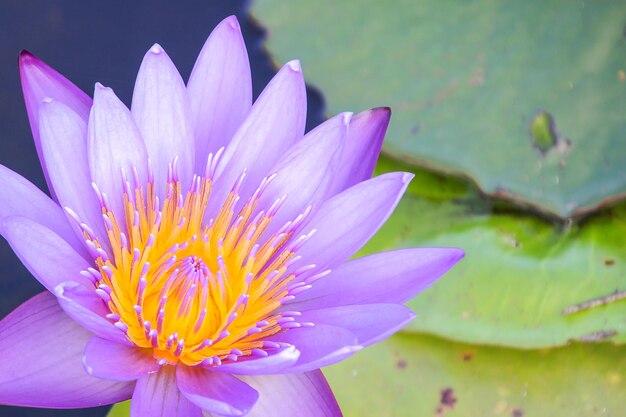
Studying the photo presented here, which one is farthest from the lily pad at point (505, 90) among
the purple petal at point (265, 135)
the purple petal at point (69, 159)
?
the purple petal at point (69, 159)

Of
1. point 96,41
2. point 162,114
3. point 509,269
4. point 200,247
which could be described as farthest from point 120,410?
point 96,41

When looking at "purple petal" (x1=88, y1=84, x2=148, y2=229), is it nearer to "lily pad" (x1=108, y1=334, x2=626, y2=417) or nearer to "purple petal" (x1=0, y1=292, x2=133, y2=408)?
"purple petal" (x1=0, y1=292, x2=133, y2=408)

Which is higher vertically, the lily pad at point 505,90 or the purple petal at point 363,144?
the purple petal at point 363,144

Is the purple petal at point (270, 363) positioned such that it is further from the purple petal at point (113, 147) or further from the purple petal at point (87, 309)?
the purple petal at point (113, 147)

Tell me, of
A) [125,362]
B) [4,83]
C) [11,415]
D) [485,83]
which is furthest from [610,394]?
[4,83]

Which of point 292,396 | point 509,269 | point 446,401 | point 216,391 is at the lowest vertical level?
point 446,401

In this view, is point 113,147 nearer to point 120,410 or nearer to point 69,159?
point 69,159

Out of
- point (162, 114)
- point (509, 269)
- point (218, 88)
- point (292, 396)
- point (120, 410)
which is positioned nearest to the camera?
point (292, 396)
